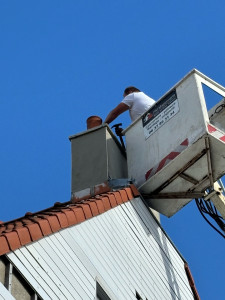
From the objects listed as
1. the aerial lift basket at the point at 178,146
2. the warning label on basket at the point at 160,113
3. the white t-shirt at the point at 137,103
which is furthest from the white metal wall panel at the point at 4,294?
the white t-shirt at the point at 137,103

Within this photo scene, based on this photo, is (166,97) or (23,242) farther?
(166,97)

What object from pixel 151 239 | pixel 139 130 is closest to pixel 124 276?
pixel 151 239

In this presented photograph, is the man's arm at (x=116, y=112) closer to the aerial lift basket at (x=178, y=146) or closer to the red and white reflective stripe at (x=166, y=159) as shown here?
the aerial lift basket at (x=178, y=146)

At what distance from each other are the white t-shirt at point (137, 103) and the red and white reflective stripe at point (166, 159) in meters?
1.49

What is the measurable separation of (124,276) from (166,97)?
3404 mm

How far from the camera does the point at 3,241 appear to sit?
660 cm

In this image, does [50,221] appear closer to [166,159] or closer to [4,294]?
[4,294]

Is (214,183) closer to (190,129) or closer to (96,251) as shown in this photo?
(190,129)

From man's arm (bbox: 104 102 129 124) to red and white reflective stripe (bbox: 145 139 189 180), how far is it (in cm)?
181

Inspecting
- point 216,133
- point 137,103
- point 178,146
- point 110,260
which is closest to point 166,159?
point 178,146

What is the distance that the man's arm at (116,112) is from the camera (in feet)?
41.6

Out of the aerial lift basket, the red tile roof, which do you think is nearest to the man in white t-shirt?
the aerial lift basket

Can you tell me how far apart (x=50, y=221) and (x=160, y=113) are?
4160 millimetres

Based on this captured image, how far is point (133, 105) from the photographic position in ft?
41.4
